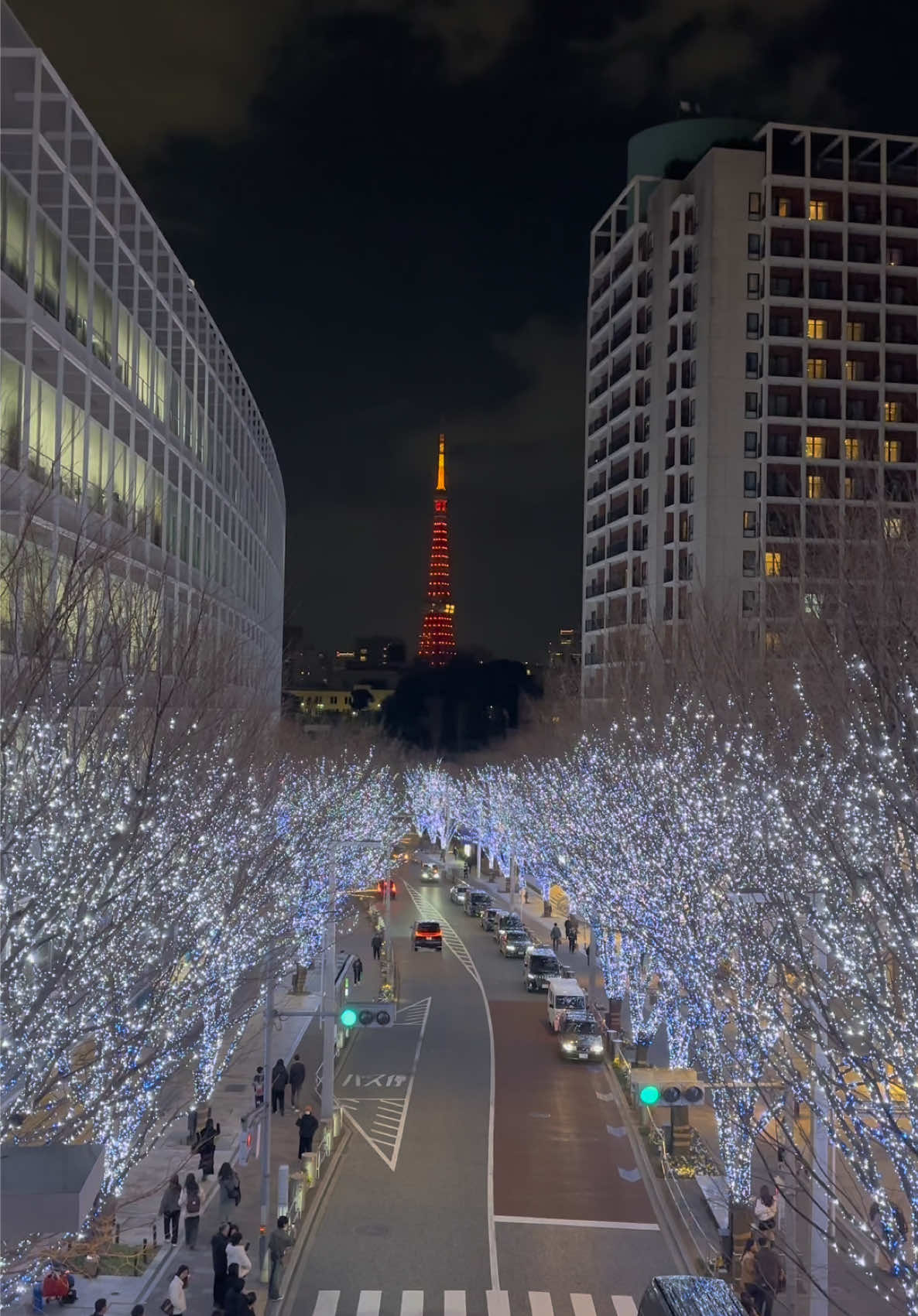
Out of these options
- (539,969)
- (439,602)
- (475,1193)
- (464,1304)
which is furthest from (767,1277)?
(439,602)

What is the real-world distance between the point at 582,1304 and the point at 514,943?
25305 mm

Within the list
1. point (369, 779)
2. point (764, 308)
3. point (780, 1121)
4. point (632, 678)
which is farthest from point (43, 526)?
point (764, 308)

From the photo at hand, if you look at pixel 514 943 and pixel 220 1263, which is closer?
pixel 220 1263

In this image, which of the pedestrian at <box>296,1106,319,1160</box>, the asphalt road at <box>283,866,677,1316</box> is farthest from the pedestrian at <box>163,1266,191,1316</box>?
the pedestrian at <box>296,1106,319,1160</box>

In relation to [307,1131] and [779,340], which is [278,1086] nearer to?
[307,1131]

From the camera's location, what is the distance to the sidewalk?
1380 cm

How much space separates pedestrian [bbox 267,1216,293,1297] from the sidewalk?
0.14m

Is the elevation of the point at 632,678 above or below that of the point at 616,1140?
above

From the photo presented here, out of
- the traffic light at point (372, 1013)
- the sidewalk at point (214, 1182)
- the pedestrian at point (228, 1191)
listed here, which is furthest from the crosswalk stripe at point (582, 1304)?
the traffic light at point (372, 1013)

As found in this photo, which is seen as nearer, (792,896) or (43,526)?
(792,896)

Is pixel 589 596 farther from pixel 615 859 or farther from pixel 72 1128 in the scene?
pixel 72 1128

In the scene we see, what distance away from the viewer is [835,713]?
49.5 feet

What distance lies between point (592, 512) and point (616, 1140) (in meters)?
48.8

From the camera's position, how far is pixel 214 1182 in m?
17.7
